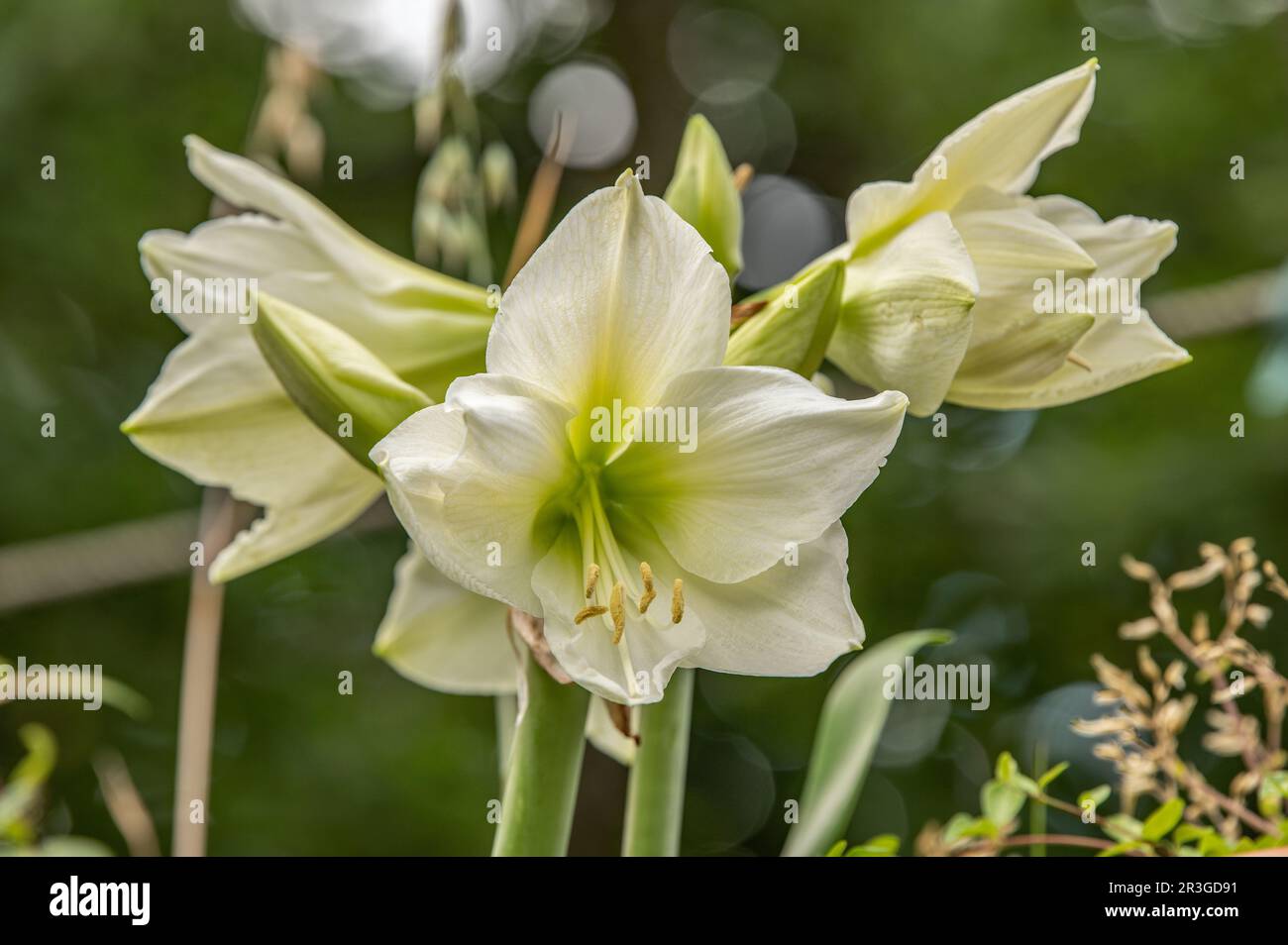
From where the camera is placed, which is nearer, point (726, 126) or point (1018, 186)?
point (1018, 186)

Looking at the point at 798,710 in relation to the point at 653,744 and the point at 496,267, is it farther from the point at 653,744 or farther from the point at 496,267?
the point at 653,744

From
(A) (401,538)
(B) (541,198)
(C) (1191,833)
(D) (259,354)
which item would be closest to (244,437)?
(D) (259,354)

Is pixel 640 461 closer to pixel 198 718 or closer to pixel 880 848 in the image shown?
pixel 880 848

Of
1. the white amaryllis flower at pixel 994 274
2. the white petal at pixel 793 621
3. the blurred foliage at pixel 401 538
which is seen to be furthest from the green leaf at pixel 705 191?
the blurred foliage at pixel 401 538

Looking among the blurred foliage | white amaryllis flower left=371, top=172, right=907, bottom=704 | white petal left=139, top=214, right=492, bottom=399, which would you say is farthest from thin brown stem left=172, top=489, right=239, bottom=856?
the blurred foliage

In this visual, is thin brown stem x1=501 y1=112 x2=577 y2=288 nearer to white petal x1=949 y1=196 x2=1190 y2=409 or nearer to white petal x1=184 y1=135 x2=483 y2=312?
white petal x1=184 y1=135 x2=483 y2=312

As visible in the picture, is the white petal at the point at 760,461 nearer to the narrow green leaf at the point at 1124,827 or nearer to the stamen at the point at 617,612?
the stamen at the point at 617,612

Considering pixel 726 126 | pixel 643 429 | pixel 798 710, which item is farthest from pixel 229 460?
pixel 726 126
